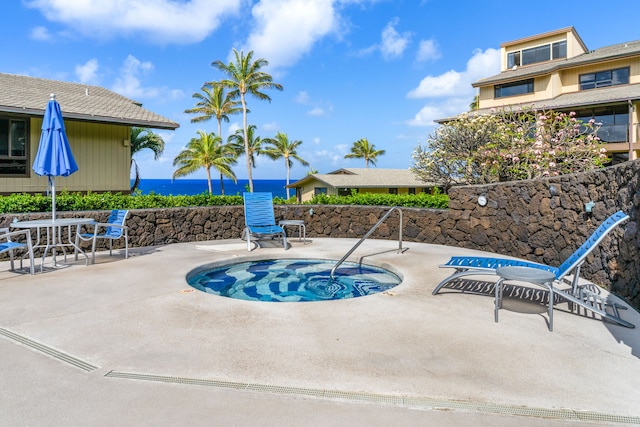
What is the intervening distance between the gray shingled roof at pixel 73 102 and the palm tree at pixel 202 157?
2290 centimetres

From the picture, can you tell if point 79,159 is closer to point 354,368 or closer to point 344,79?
point 354,368

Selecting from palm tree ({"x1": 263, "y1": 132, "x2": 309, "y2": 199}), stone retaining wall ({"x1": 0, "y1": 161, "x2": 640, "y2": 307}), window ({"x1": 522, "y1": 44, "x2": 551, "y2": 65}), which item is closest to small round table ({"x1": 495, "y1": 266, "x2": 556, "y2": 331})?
stone retaining wall ({"x1": 0, "y1": 161, "x2": 640, "y2": 307})

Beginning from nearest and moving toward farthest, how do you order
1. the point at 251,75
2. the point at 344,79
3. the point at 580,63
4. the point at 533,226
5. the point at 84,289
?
the point at 84,289
the point at 533,226
the point at 580,63
the point at 344,79
the point at 251,75

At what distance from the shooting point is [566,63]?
86.5 feet

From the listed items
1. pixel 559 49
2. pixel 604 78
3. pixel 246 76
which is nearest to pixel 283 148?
pixel 246 76

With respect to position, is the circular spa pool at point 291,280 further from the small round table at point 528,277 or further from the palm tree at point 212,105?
the palm tree at point 212,105

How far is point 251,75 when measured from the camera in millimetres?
39281

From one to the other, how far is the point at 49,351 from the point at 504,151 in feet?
45.9

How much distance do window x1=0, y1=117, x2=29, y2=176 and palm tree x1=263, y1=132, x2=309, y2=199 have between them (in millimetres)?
41805

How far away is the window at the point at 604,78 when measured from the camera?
2544 cm

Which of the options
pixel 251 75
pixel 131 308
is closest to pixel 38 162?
pixel 131 308

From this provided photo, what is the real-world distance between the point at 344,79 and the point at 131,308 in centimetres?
3237

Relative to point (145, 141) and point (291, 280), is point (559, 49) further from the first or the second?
point (291, 280)

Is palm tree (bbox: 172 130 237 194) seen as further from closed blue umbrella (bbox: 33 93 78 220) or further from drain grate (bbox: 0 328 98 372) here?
drain grate (bbox: 0 328 98 372)
